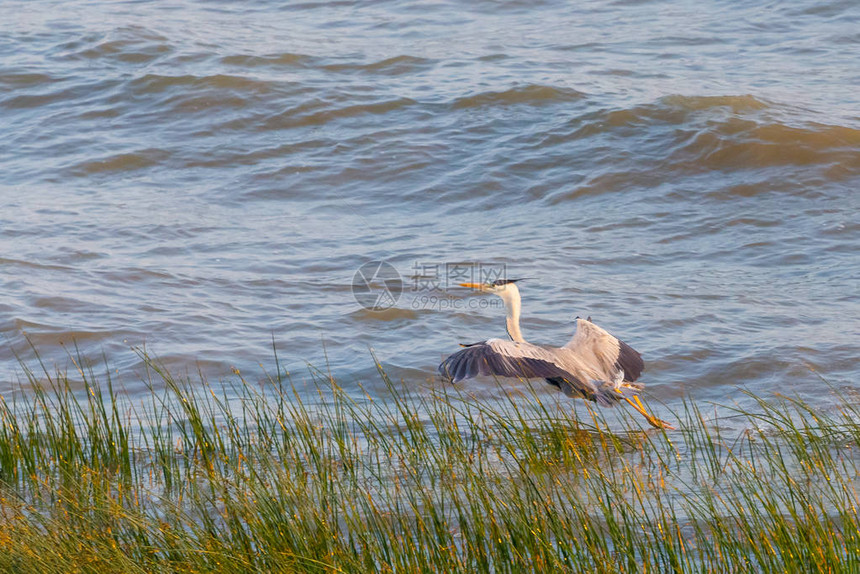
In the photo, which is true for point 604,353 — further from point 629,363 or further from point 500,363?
point 500,363

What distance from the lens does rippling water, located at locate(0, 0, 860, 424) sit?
22.0ft

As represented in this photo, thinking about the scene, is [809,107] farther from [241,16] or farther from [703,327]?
[241,16]

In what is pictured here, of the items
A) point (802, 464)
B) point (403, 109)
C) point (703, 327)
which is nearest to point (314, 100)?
point (403, 109)

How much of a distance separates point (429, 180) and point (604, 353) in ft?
16.9

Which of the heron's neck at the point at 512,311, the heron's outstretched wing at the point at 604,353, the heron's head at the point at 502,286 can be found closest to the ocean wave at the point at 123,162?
the heron's head at the point at 502,286

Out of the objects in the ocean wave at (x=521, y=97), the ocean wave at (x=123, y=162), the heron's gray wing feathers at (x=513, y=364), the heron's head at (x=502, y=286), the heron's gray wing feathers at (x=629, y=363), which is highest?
the ocean wave at (x=521, y=97)

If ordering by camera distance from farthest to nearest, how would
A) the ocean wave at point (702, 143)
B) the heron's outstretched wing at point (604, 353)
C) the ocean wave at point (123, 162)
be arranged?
the ocean wave at point (123, 162), the ocean wave at point (702, 143), the heron's outstretched wing at point (604, 353)

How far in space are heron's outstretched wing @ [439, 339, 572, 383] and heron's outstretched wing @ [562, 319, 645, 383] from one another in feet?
1.04

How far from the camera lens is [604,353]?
525 centimetres

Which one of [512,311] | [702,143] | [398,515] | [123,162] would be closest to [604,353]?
[512,311]

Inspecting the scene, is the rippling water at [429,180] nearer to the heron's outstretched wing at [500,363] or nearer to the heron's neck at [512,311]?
the heron's neck at [512,311]

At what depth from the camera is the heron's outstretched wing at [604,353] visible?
5.18 meters

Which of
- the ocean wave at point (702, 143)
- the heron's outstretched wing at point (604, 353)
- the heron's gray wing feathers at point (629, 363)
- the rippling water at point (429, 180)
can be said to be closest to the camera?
the heron's outstretched wing at point (604, 353)

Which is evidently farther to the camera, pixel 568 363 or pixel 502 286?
pixel 502 286
